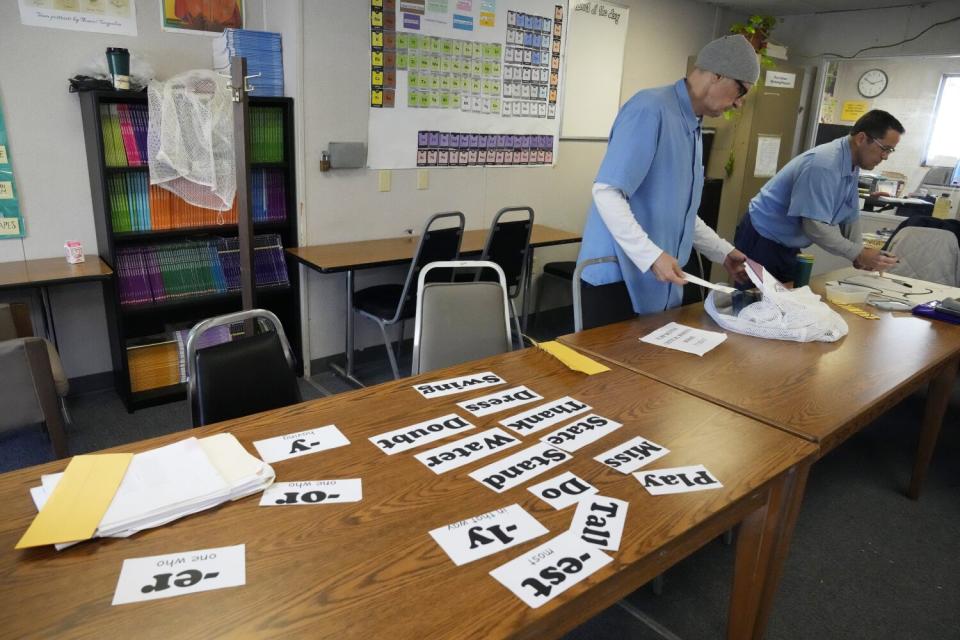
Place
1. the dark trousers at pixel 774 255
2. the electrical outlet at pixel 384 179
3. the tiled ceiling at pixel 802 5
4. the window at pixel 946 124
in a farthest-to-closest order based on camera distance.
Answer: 1. the window at pixel 946 124
2. the tiled ceiling at pixel 802 5
3. the electrical outlet at pixel 384 179
4. the dark trousers at pixel 774 255

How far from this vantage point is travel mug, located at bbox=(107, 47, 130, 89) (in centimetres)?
284

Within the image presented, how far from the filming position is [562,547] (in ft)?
3.57

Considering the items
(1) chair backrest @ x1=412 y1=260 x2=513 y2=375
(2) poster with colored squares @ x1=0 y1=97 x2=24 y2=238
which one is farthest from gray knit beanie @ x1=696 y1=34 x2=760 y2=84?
(2) poster with colored squares @ x1=0 y1=97 x2=24 y2=238

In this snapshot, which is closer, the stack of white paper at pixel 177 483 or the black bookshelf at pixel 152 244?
the stack of white paper at pixel 177 483

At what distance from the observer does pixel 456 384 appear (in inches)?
68.2

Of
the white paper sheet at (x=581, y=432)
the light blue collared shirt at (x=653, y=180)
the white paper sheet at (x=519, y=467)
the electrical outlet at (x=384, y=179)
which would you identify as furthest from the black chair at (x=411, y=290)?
the white paper sheet at (x=519, y=467)

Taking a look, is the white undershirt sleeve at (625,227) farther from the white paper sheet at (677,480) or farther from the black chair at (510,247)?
the black chair at (510,247)

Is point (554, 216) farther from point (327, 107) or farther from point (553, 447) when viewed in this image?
point (553, 447)

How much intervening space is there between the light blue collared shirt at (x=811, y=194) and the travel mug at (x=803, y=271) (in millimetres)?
209

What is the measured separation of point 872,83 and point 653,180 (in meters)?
4.94

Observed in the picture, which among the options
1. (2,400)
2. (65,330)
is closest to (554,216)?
(65,330)

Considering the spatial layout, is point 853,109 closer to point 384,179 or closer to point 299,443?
point 384,179

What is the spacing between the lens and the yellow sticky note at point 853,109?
6018 mm

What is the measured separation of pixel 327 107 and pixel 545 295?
2.25 metres
